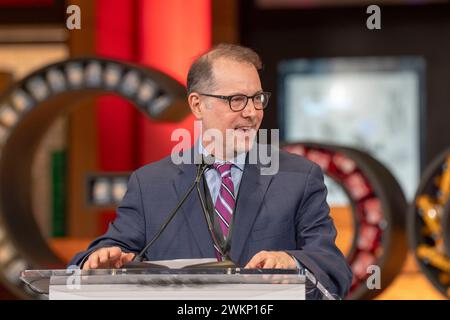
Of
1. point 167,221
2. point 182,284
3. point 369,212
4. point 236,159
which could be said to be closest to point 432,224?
point 369,212

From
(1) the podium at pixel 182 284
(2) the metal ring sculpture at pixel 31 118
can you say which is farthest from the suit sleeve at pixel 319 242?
(2) the metal ring sculpture at pixel 31 118

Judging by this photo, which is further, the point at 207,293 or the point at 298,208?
the point at 298,208

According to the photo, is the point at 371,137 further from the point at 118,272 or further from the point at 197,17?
the point at 118,272

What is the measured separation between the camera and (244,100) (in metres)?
2.08

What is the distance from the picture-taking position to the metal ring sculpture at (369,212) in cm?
460

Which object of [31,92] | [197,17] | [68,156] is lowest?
[68,156]

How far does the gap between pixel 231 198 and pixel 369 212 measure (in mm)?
2653

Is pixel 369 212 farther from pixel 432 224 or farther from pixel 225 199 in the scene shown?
pixel 225 199

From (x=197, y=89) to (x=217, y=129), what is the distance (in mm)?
104

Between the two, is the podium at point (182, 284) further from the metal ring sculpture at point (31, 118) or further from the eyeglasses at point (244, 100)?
the metal ring sculpture at point (31, 118)

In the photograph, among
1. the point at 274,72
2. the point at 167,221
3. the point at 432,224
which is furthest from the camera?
the point at 274,72

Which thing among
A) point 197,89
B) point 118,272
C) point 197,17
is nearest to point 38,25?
point 197,17

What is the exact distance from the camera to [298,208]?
83.3 inches

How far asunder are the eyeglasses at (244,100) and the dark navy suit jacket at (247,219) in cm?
16
